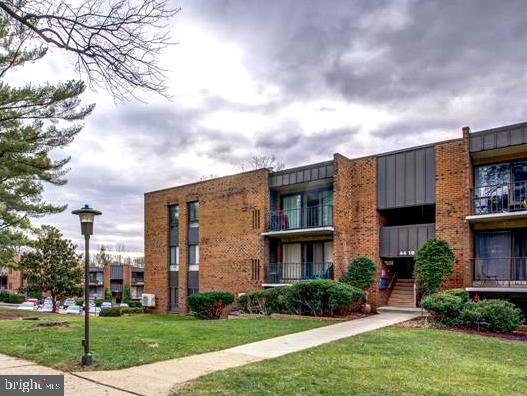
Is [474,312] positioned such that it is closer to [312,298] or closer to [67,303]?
[312,298]

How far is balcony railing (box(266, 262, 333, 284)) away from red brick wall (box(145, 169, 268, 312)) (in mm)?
623

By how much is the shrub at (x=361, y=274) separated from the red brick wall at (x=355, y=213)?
1.32 feet

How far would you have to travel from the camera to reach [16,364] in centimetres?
832

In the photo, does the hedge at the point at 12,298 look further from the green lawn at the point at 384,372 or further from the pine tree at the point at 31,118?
the green lawn at the point at 384,372

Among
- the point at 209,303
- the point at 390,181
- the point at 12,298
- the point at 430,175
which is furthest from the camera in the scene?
the point at 12,298

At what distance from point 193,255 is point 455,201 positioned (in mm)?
14672

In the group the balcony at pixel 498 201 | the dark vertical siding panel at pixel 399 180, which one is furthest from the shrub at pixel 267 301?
the balcony at pixel 498 201

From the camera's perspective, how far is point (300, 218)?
22.8 metres

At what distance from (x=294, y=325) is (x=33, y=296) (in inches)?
1849

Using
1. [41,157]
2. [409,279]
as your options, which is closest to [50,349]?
[41,157]

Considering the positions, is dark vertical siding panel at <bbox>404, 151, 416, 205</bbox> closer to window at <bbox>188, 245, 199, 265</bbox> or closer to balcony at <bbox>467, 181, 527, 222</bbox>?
balcony at <bbox>467, 181, 527, 222</bbox>

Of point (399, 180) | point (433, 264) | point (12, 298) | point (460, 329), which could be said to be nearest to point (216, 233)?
point (399, 180)

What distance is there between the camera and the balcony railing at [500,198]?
1673 cm

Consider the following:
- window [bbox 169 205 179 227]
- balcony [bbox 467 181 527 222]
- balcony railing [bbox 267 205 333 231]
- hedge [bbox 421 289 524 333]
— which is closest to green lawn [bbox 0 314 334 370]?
hedge [bbox 421 289 524 333]
